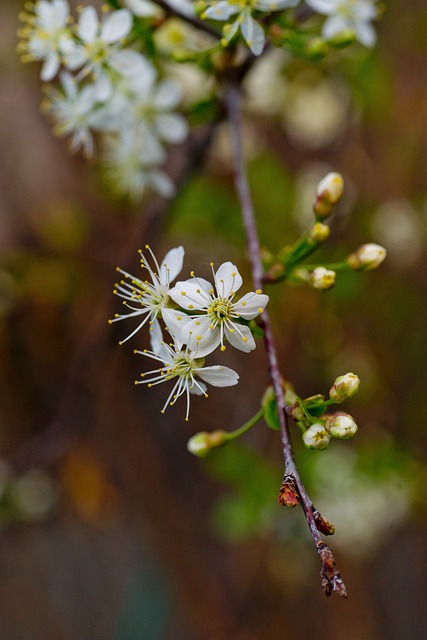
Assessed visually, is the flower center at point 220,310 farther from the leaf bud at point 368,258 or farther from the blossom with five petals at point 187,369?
the leaf bud at point 368,258

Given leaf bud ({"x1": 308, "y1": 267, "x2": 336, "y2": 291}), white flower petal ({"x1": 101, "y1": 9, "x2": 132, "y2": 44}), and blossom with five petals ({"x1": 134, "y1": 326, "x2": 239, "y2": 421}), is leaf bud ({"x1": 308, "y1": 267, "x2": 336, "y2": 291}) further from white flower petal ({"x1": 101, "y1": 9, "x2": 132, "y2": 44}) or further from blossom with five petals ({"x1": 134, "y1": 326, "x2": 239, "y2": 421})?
white flower petal ({"x1": 101, "y1": 9, "x2": 132, "y2": 44})

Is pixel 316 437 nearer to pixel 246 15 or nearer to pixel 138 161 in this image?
pixel 246 15

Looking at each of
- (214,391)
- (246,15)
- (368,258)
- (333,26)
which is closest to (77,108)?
(246,15)

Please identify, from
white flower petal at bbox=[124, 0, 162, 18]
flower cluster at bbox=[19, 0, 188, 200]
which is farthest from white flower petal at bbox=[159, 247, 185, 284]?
white flower petal at bbox=[124, 0, 162, 18]

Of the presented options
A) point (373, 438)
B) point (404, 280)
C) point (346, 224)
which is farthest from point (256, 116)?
point (373, 438)

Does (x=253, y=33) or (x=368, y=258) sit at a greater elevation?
(x=253, y=33)

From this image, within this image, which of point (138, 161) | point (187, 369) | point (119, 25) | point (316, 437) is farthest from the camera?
point (138, 161)
